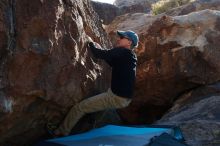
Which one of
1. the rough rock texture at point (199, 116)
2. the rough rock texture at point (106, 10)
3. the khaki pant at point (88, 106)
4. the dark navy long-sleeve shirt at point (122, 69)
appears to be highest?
the rough rock texture at point (106, 10)

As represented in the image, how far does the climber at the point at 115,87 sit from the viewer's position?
765 cm

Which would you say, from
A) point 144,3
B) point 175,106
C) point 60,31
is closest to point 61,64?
point 60,31

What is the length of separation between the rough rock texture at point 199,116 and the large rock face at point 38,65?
75.6 inches

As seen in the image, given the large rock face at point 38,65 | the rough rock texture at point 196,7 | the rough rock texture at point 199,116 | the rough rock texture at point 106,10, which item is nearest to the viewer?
the large rock face at point 38,65

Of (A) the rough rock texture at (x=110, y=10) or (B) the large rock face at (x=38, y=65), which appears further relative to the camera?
(A) the rough rock texture at (x=110, y=10)

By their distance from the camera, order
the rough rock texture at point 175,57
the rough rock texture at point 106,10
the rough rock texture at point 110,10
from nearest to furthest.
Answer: the rough rock texture at point 175,57 < the rough rock texture at point 110,10 < the rough rock texture at point 106,10

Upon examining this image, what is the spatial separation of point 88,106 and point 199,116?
2422 mm

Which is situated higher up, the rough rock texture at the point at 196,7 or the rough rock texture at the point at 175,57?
the rough rock texture at the point at 196,7

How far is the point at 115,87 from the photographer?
7.77 m

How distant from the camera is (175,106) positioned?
10.9m

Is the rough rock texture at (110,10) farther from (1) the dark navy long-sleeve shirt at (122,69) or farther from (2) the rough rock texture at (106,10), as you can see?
(1) the dark navy long-sleeve shirt at (122,69)

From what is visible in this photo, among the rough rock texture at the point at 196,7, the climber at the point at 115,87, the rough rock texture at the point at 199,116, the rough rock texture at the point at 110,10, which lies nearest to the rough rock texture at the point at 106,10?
the rough rock texture at the point at 110,10

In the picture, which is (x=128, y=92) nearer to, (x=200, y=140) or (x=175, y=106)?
(x=200, y=140)

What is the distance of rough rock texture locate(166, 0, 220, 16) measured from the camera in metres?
17.3
